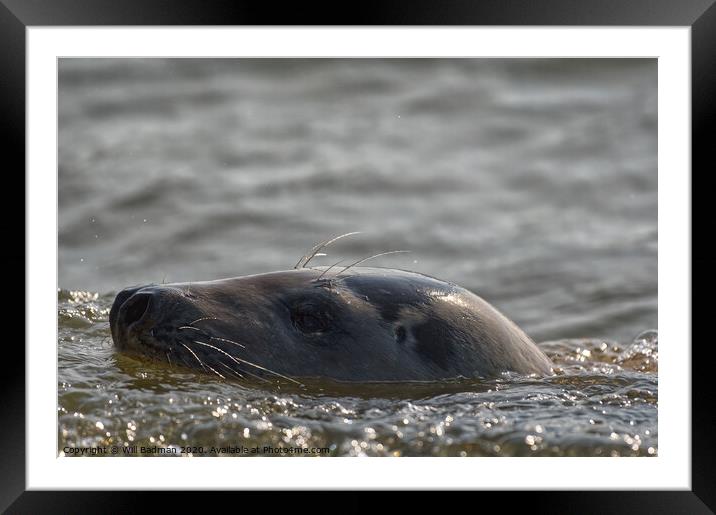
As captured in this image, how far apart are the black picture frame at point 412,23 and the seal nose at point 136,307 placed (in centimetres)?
100

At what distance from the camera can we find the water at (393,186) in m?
9.42

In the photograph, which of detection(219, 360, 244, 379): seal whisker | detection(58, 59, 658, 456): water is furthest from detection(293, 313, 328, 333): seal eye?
detection(58, 59, 658, 456): water

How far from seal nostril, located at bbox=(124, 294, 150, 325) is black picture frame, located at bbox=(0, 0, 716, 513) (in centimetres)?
100

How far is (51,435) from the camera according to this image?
4590 millimetres

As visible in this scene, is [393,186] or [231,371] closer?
[231,371]

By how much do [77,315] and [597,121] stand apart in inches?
288

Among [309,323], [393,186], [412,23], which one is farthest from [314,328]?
[393,186]

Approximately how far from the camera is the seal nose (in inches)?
215

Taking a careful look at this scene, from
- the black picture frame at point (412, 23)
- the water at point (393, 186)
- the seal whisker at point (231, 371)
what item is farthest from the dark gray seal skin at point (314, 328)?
the black picture frame at point (412, 23)

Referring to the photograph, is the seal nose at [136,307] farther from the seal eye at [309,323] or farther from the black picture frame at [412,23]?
the black picture frame at [412,23]

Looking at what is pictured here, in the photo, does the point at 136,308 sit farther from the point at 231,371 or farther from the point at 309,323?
the point at 309,323

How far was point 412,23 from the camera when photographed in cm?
452

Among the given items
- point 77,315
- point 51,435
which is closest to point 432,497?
point 51,435

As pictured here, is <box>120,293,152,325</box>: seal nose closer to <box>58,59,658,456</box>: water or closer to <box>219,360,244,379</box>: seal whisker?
<box>58,59,658,456</box>: water
